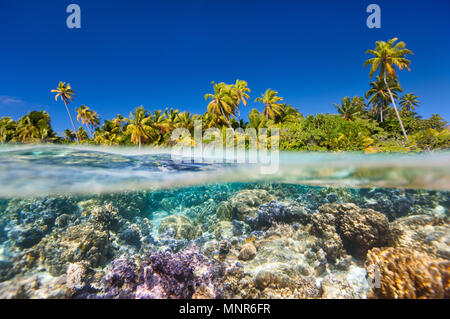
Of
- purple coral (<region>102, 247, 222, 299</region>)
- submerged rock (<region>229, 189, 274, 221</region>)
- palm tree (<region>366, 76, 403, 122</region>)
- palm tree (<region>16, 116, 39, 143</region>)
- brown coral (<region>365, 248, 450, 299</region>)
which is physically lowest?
purple coral (<region>102, 247, 222, 299</region>)

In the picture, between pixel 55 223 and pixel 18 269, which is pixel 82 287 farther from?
pixel 55 223

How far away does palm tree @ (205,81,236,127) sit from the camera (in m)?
27.2

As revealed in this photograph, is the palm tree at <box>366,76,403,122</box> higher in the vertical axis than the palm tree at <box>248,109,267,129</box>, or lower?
higher

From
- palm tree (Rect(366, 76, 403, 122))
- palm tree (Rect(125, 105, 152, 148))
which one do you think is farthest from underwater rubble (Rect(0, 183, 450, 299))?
palm tree (Rect(366, 76, 403, 122))

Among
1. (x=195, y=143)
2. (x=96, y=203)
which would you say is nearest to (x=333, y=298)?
(x=96, y=203)

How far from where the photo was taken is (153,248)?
898cm

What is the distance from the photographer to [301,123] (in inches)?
810

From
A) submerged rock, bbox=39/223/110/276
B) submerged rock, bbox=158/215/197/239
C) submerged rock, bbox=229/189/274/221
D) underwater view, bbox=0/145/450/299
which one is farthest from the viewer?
submerged rock, bbox=229/189/274/221

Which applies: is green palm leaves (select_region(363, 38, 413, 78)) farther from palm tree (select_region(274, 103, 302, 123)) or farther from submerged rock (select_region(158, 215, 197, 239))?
submerged rock (select_region(158, 215, 197, 239))

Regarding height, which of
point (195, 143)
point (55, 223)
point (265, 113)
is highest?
point (265, 113)

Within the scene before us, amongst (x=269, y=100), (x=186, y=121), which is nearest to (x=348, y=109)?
(x=269, y=100)

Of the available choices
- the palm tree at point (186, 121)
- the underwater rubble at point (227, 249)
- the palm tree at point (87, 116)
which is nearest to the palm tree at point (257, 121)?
the palm tree at point (186, 121)

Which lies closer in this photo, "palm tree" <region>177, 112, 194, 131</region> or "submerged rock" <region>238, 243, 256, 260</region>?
"submerged rock" <region>238, 243, 256, 260</region>
